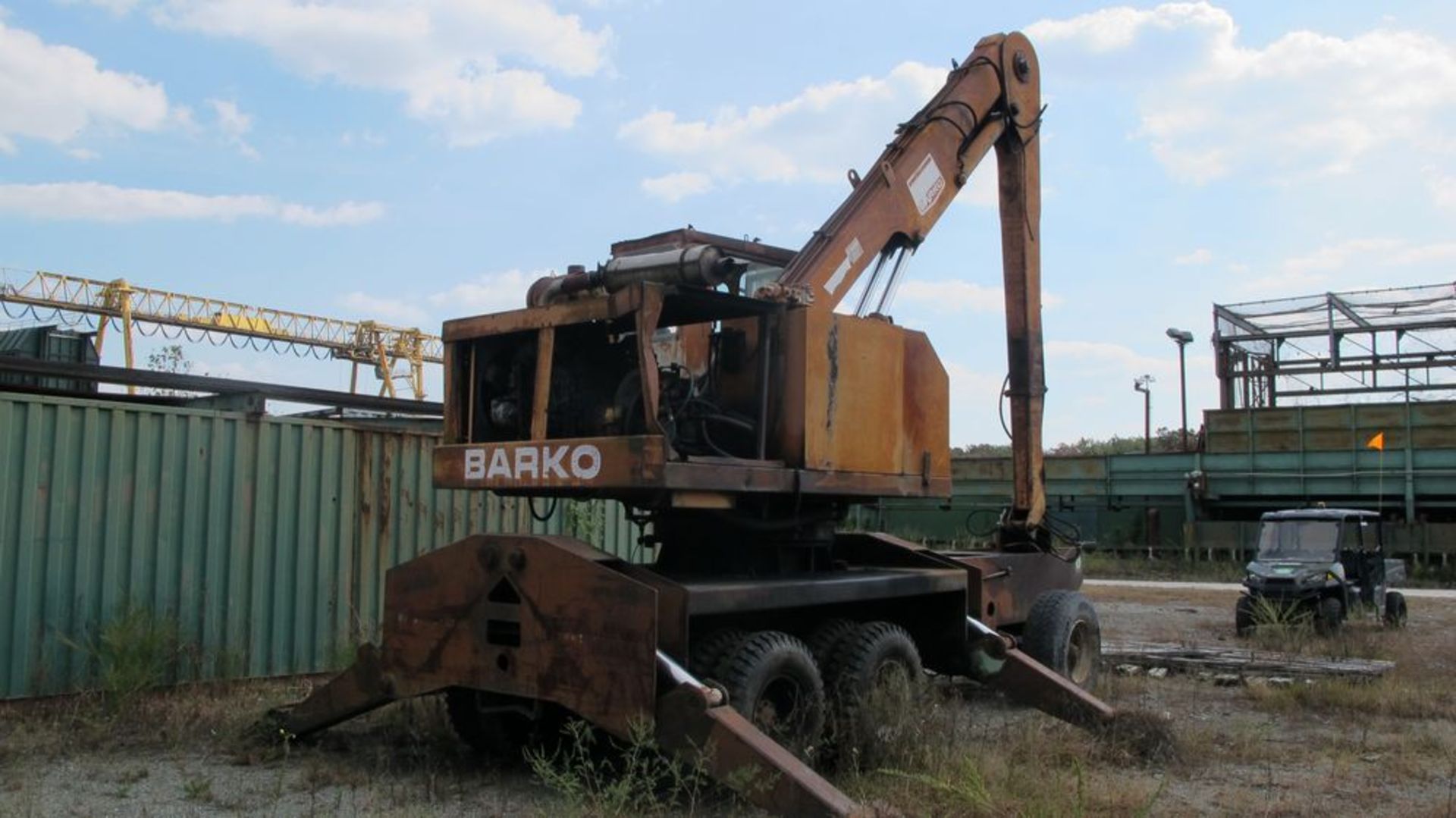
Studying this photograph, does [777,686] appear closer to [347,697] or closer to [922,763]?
[922,763]

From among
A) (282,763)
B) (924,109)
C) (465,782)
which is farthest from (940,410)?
(282,763)

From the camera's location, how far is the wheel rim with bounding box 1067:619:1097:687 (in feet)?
33.6

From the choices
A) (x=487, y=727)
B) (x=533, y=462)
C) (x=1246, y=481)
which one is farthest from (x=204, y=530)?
(x=1246, y=481)

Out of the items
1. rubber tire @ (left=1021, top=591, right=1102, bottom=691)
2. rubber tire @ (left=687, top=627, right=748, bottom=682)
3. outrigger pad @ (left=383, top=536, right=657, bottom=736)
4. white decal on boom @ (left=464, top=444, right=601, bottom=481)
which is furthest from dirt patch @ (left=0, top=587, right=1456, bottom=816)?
white decal on boom @ (left=464, top=444, right=601, bottom=481)

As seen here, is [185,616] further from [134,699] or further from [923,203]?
[923,203]

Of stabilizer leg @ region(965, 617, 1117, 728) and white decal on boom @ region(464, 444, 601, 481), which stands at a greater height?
white decal on boom @ region(464, 444, 601, 481)

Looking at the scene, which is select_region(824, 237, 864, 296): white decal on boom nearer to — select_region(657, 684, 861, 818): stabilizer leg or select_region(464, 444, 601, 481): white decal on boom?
select_region(464, 444, 601, 481): white decal on boom

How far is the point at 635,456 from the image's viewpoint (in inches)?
253

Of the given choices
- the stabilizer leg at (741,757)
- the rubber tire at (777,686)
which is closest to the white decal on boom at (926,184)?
the rubber tire at (777,686)

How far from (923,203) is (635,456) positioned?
404 cm

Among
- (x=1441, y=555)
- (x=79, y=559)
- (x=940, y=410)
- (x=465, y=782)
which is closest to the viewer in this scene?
(x=465, y=782)

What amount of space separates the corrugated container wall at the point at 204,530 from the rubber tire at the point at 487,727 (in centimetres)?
119

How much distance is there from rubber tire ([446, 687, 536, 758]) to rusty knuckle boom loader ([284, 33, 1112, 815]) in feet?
0.06

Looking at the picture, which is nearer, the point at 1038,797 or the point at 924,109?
the point at 1038,797
